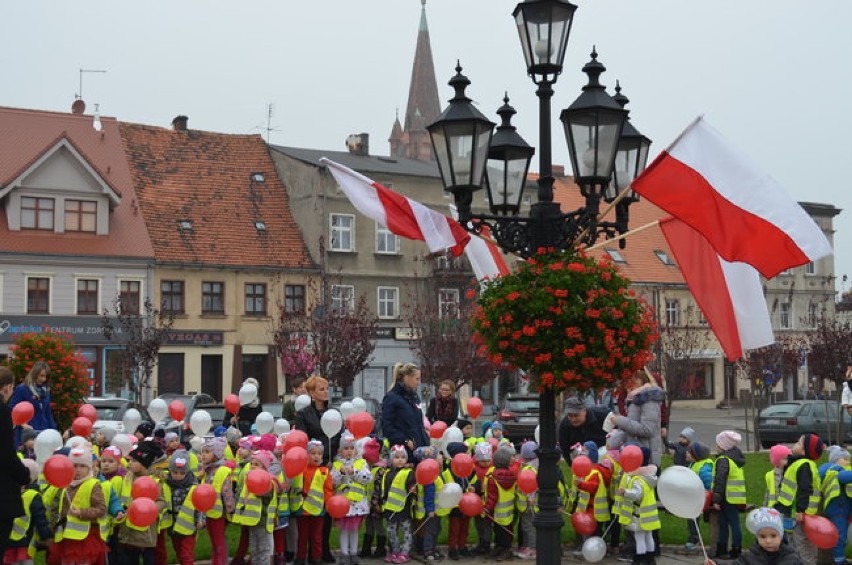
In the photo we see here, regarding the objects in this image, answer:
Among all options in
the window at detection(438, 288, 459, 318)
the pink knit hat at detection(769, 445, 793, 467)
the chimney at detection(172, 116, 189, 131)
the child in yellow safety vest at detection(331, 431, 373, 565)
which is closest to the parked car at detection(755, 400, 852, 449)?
the window at detection(438, 288, 459, 318)

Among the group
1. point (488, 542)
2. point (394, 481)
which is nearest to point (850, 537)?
point (488, 542)

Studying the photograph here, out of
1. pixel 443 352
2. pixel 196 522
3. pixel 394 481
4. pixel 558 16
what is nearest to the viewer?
pixel 558 16

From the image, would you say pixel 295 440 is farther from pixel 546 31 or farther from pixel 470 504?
pixel 546 31

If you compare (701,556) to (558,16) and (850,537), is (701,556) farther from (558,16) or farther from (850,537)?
(558,16)

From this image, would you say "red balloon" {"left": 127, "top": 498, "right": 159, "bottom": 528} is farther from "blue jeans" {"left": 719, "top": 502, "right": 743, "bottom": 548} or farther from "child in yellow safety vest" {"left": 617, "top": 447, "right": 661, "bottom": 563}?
"blue jeans" {"left": 719, "top": 502, "right": 743, "bottom": 548}

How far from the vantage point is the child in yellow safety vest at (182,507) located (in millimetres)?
10047

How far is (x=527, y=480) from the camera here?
11.2m

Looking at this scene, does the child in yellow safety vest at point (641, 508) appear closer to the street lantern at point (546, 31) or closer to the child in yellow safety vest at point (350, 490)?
the child in yellow safety vest at point (350, 490)

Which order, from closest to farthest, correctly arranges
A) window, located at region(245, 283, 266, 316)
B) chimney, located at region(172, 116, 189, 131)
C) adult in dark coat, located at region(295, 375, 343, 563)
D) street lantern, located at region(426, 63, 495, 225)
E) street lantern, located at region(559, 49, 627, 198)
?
1. street lantern, located at region(559, 49, 627, 198)
2. street lantern, located at region(426, 63, 495, 225)
3. adult in dark coat, located at region(295, 375, 343, 563)
4. window, located at region(245, 283, 266, 316)
5. chimney, located at region(172, 116, 189, 131)

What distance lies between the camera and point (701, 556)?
1149 cm

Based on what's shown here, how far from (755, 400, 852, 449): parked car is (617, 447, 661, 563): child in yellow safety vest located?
17568 mm

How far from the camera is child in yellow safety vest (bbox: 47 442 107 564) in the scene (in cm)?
920

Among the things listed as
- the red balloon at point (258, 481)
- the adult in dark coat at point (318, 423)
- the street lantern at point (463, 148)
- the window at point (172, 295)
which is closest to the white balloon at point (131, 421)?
the adult in dark coat at point (318, 423)

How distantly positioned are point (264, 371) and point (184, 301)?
427 cm
